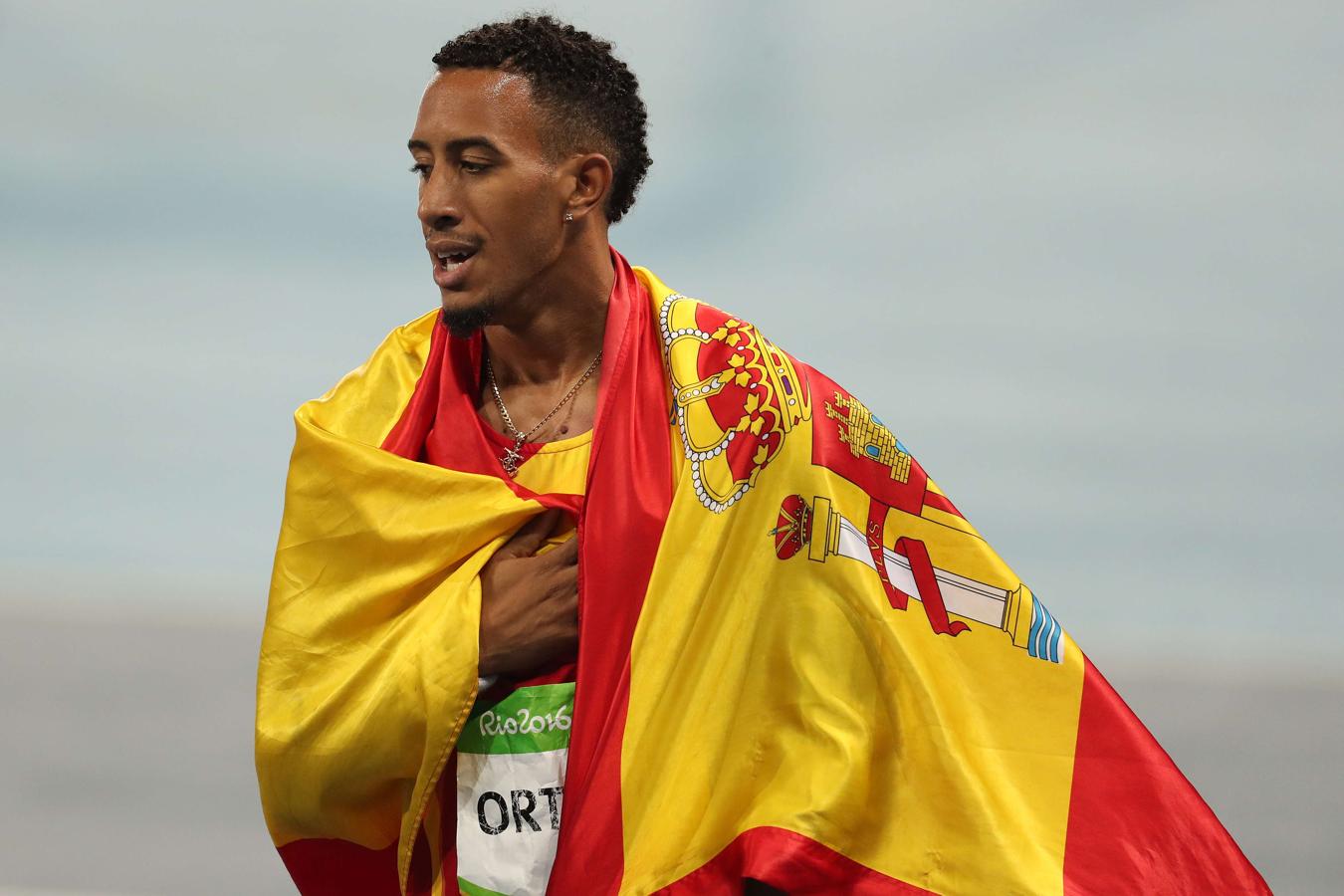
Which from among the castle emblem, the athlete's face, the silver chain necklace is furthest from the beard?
the castle emblem

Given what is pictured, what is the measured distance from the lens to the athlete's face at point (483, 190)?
1.57 meters

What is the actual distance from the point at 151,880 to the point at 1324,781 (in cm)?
280

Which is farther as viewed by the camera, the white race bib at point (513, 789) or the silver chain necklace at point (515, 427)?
the silver chain necklace at point (515, 427)

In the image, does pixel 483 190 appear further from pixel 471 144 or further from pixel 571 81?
pixel 571 81

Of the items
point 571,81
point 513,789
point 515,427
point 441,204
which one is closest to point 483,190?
point 441,204

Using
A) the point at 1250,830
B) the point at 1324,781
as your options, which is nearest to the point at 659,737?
the point at 1250,830

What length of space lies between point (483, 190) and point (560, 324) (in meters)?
0.19

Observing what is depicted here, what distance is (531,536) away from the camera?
1.58 meters

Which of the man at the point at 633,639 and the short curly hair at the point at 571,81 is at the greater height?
the short curly hair at the point at 571,81

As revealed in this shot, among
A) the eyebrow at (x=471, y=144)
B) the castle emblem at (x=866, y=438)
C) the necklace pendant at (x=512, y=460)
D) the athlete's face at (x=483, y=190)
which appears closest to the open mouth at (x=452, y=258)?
the athlete's face at (x=483, y=190)

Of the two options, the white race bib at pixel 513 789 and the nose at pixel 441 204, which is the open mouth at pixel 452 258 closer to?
the nose at pixel 441 204

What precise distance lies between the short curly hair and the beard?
0.63ft

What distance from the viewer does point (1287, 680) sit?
4.19 meters

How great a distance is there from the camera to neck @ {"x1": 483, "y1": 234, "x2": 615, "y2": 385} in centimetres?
165
